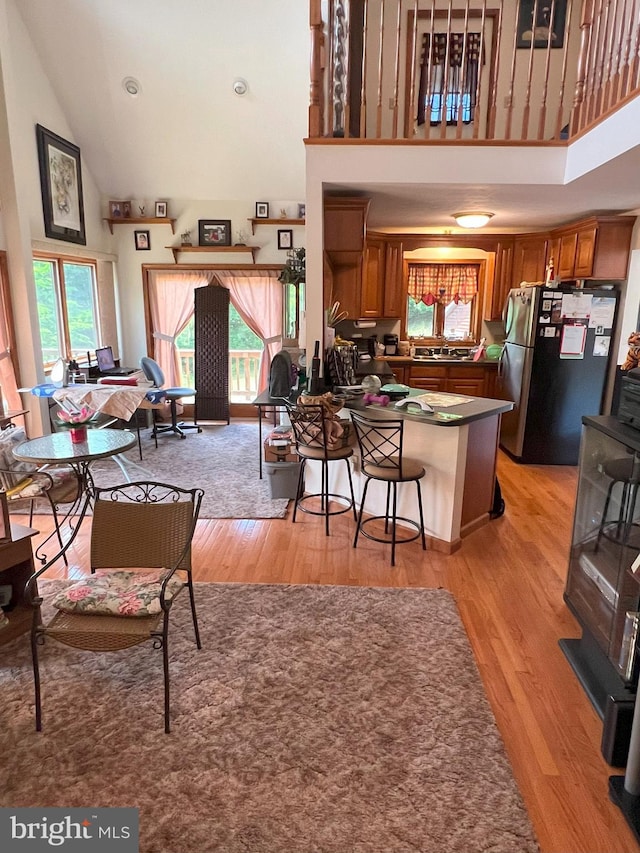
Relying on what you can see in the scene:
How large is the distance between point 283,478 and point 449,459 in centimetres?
144

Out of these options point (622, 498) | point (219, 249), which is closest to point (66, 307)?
point (219, 249)

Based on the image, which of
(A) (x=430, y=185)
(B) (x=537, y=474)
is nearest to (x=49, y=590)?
(A) (x=430, y=185)

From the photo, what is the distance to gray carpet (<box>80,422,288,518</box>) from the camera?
4238mm

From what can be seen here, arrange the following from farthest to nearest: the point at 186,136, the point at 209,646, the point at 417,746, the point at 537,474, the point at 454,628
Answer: the point at 186,136 < the point at 537,474 < the point at 454,628 < the point at 209,646 < the point at 417,746

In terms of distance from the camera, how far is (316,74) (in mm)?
3521

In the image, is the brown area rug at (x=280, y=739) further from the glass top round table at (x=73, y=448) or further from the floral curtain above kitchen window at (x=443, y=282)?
the floral curtain above kitchen window at (x=443, y=282)

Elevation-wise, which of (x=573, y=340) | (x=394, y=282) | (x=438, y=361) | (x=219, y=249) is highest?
(x=219, y=249)

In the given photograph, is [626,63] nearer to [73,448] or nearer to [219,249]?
[73,448]

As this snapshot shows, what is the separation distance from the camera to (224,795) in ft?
5.86

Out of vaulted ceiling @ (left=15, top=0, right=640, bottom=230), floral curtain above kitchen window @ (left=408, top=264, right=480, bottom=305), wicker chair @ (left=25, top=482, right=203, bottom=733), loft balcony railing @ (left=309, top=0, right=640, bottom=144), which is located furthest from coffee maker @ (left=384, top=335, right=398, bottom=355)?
wicker chair @ (left=25, top=482, right=203, bottom=733)

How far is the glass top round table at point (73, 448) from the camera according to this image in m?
3.10

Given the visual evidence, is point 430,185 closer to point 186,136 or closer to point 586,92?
point 586,92

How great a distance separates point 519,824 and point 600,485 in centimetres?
148

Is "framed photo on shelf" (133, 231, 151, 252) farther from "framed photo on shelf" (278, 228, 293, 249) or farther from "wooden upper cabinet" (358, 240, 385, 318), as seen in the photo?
"wooden upper cabinet" (358, 240, 385, 318)
